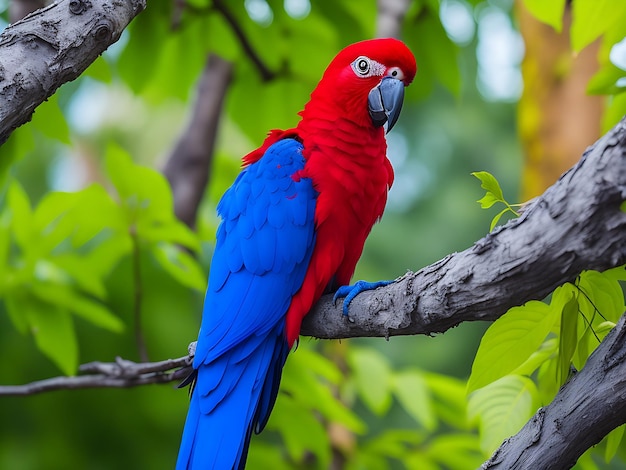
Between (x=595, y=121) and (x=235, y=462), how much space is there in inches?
70.2

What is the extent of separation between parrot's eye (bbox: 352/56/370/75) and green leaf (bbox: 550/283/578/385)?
885 mm

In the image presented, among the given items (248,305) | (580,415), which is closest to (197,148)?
(248,305)

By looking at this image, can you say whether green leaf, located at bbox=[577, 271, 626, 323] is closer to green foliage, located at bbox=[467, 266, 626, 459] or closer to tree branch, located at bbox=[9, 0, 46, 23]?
green foliage, located at bbox=[467, 266, 626, 459]

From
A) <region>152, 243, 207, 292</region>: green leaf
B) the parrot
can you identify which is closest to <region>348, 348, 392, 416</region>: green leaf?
the parrot

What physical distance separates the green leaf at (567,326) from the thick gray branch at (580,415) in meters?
0.02

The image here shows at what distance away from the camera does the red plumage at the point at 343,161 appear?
1.57 m

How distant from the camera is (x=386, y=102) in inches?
65.5

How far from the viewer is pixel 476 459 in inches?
85.3

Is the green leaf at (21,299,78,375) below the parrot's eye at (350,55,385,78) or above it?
below

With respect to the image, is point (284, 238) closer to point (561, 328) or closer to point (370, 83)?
point (370, 83)

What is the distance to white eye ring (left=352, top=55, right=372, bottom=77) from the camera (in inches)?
66.7

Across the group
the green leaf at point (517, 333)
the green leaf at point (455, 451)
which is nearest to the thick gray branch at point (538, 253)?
the green leaf at point (517, 333)

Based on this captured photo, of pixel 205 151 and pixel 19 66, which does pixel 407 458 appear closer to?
pixel 205 151

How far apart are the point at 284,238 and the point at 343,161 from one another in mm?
228
